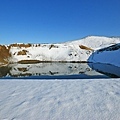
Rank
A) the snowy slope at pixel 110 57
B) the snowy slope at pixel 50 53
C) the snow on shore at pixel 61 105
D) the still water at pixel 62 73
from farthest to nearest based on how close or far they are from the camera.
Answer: the snowy slope at pixel 50 53, the snowy slope at pixel 110 57, the still water at pixel 62 73, the snow on shore at pixel 61 105

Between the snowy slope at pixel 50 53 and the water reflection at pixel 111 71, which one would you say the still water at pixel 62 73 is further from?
the snowy slope at pixel 50 53

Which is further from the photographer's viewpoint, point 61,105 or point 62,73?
point 62,73

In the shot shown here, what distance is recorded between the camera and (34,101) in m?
5.81

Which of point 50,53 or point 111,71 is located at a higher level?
point 50,53

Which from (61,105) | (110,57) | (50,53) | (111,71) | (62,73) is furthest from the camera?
(50,53)

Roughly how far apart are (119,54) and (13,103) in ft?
149

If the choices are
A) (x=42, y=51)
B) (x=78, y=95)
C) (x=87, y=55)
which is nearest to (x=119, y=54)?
(x=87, y=55)

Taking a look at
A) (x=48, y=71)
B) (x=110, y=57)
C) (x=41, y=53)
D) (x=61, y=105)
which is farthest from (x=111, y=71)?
(x=41, y=53)

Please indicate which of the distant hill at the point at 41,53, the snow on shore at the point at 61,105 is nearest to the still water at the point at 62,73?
the snow on shore at the point at 61,105

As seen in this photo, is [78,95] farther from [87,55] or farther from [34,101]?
[87,55]

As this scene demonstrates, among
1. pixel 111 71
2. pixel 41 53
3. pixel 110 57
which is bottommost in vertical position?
pixel 111 71

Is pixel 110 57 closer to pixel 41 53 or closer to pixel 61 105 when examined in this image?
pixel 41 53

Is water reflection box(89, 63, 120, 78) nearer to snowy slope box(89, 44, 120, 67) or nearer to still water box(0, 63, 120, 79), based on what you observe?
still water box(0, 63, 120, 79)

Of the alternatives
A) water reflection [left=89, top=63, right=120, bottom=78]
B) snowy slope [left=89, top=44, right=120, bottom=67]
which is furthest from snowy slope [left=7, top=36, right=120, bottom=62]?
water reflection [left=89, top=63, right=120, bottom=78]
